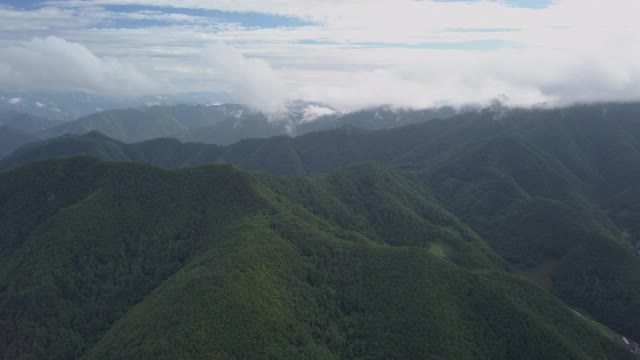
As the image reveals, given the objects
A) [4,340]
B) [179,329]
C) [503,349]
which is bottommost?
[4,340]

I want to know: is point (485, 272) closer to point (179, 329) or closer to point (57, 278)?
point (179, 329)

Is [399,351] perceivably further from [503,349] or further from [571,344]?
[571,344]

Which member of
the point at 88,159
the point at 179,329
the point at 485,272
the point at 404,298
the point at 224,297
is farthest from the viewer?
the point at 88,159

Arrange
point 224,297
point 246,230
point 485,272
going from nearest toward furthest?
point 224,297 → point 246,230 → point 485,272

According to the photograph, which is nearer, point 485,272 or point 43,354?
point 43,354

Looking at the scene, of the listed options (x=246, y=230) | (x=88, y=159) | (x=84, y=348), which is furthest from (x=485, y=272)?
(x=88, y=159)

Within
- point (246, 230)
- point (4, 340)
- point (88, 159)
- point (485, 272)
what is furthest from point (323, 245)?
point (88, 159)

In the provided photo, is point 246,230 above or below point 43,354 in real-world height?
above
